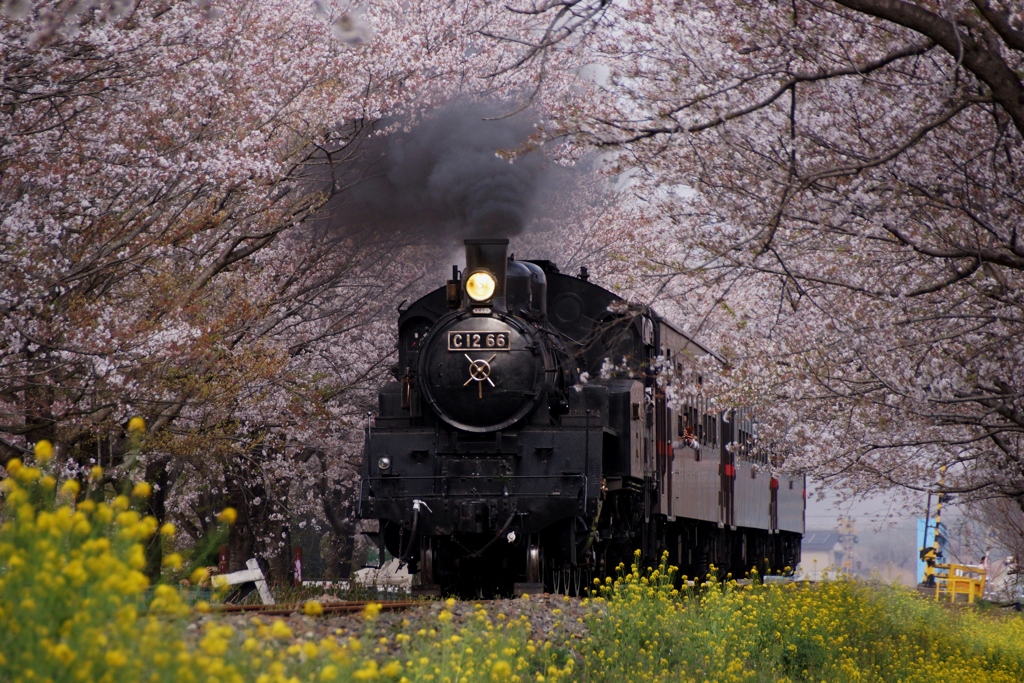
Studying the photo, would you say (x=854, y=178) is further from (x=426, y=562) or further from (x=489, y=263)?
(x=426, y=562)

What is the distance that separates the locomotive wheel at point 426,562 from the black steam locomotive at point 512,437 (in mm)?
12

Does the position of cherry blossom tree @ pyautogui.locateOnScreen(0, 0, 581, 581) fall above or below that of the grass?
above

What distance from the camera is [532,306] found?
41.0ft

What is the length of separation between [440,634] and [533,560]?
4252mm

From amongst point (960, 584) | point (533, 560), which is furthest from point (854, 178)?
point (960, 584)

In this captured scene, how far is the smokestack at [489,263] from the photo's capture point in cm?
1177

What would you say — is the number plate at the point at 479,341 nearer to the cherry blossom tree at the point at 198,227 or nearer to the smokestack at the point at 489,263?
the smokestack at the point at 489,263

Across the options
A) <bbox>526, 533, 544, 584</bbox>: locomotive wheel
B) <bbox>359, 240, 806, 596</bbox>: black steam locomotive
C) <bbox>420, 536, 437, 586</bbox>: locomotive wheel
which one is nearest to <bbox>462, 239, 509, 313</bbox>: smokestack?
<bbox>359, 240, 806, 596</bbox>: black steam locomotive

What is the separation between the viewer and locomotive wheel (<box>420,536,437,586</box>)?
38.5 ft

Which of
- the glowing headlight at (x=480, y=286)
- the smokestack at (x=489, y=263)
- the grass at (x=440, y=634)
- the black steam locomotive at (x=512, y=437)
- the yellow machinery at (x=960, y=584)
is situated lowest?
the yellow machinery at (x=960, y=584)

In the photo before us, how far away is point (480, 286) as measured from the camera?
1182 centimetres

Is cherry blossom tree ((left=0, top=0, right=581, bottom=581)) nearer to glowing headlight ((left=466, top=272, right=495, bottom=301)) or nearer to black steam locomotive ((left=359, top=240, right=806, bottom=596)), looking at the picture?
glowing headlight ((left=466, top=272, right=495, bottom=301))

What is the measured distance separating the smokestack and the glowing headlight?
0.03 meters

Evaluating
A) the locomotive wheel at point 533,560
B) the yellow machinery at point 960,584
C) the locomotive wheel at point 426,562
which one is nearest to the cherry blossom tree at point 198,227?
the locomotive wheel at point 426,562
